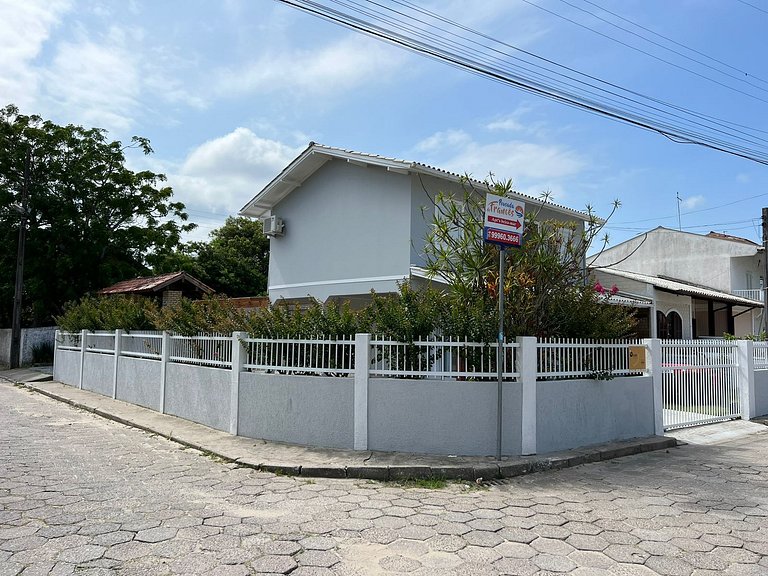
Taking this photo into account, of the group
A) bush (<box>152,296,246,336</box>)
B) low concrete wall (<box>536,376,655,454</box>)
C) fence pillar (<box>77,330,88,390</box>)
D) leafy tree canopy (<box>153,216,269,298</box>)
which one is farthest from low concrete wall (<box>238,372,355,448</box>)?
leafy tree canopy (<box>153,216,269,298</box>)

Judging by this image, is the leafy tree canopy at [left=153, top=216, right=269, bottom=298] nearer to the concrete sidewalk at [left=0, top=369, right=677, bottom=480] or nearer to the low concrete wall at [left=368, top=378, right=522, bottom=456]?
the concrete sidewalk at [left=0, top=369, right=677, bottom=480]

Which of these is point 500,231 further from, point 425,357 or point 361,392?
point 361,392

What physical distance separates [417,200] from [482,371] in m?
6.76

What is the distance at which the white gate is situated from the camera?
32.0 ft

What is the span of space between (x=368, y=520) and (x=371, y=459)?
1926 millimetres

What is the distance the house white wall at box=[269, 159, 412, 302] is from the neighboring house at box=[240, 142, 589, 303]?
0.02m

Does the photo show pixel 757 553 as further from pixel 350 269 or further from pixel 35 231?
pixel 35 231

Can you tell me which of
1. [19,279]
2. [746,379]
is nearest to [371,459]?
[746,379]

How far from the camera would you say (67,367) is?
1681cm

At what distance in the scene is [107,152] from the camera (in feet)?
82.4

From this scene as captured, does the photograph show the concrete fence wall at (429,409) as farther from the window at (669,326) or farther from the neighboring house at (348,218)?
the window at (669,326)

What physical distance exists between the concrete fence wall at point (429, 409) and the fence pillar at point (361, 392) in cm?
1

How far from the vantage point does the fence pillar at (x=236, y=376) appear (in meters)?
8.70

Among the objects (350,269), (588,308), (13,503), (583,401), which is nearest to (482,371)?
(583,401)
